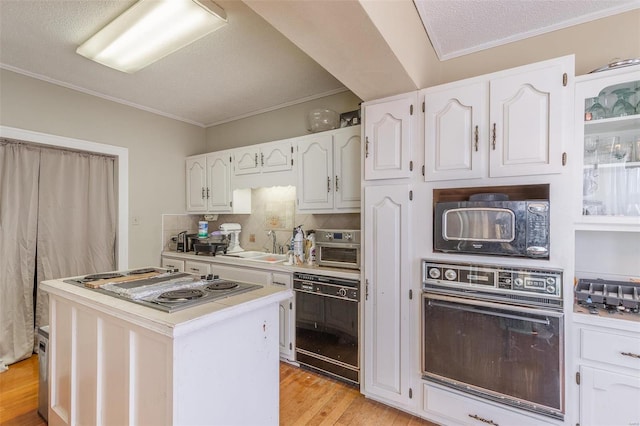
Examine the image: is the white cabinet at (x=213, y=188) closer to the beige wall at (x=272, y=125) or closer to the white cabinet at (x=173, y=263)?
the beige wall at (x=272, y=125)

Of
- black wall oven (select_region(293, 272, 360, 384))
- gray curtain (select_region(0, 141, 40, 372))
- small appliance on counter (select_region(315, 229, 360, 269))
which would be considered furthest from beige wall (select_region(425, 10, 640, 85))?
gray curtain (select_region(0, 141, 40, 372))

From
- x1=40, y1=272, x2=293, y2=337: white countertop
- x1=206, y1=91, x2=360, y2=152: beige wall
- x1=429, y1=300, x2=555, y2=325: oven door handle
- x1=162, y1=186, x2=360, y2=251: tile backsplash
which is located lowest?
x1=429, y1=300, x2=555, y2=325: oven door handle

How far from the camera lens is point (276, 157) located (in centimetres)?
313

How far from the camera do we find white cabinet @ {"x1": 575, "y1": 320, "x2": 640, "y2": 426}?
4.84 feet

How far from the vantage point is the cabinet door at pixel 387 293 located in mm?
2047

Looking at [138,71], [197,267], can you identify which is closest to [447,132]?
[138,71]

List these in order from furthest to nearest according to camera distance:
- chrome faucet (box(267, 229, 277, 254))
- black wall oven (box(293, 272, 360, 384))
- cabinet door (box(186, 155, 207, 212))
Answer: cabinet door (box(186, 155, 207, 212))
chrome faucet (box(267, 229, 277, 254))
black wall oven (box(293, 272, 360, 384))

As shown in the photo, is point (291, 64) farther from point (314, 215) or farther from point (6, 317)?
point (6, 317)

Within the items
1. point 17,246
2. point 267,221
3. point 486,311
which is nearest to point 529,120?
point 486,311

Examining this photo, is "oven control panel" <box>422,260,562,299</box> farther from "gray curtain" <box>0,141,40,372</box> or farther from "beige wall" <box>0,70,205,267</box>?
"gray curtain" <box>0,141,40,372</box>

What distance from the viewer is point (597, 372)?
1.55 m

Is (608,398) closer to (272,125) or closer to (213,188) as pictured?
(272,125)

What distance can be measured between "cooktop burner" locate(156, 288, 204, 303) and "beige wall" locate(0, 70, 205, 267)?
2428 millimetres

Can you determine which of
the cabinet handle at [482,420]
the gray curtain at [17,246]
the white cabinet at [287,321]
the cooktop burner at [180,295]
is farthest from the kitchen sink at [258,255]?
the cabinet handle at [482,420]
